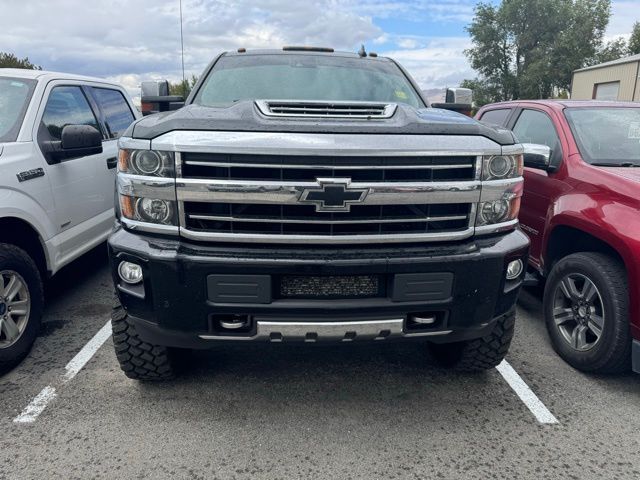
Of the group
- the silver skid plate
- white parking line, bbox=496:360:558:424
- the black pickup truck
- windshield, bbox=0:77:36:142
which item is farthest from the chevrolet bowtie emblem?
windshield, bbox=0:77:36:142

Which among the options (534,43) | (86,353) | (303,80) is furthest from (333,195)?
(534,43)

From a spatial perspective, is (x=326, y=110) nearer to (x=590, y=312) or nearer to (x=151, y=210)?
(x=151, y=210)

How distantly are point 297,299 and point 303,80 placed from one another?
78.2 inches

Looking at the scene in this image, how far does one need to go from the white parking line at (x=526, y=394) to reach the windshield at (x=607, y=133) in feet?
5.57

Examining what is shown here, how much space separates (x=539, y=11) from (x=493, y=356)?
51616 mm

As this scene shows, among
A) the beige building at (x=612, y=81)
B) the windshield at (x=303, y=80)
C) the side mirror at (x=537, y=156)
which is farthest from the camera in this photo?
the beige building at (x=612, y=81)

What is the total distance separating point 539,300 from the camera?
16.4ft

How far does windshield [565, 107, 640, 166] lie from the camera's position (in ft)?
13.1

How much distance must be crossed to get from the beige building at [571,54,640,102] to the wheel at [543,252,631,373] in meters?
24.9

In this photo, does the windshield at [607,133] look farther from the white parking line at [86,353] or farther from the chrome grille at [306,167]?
the white parking line at [86,353]

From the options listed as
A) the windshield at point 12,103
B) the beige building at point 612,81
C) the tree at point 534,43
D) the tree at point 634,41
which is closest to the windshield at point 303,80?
the windshield at point 12,103

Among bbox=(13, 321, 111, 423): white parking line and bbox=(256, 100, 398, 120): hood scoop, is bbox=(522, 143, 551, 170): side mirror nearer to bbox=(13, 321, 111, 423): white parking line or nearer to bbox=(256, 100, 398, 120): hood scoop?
bbox=(256, 100, 398, 120): hood scoop

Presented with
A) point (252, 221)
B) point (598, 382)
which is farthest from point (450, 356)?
point (252, 221)

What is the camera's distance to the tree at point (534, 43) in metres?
44.4
